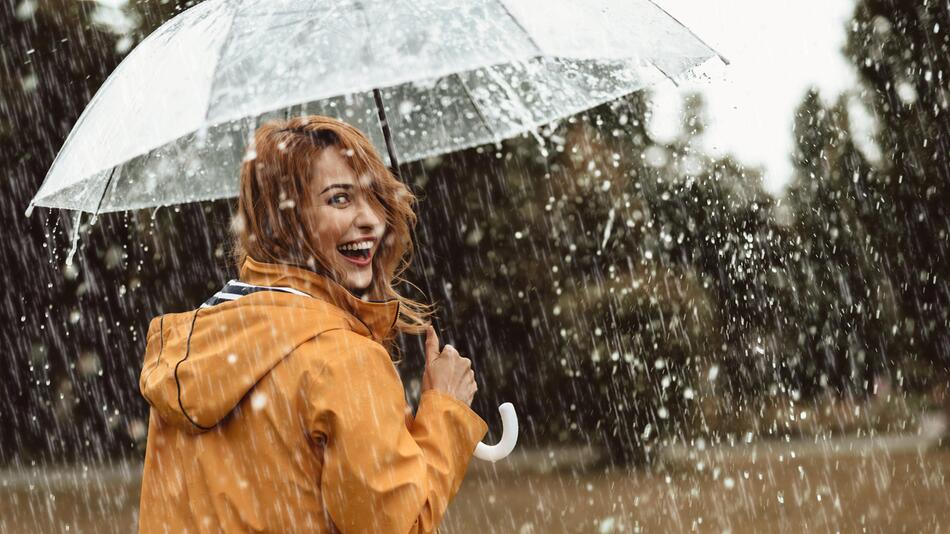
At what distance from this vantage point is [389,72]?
232 centimetres

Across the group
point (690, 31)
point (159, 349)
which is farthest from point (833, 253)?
point (159, 349)

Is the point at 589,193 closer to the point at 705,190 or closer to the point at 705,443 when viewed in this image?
the point at 705,190

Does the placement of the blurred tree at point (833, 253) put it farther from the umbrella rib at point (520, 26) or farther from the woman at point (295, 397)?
the woman at point (295, 397)

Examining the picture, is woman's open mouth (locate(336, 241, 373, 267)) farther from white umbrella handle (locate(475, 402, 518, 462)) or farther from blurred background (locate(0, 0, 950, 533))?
blurred background (locate(0, 0, 950, 533))

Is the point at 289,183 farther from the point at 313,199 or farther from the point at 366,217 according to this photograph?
the point at 366,217

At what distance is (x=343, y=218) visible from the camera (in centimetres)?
224

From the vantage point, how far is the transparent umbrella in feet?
7.72

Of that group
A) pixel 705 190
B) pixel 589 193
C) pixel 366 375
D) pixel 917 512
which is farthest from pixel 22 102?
pixel 366 375

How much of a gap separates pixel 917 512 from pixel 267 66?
717cm

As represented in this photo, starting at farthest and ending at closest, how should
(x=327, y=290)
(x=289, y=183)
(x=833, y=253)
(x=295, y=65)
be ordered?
(x=833, y=253) < (x=295, y=65) < (x=289, y=183) < (x=327, y=290)

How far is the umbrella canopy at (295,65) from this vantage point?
2354 mm

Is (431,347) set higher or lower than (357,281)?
lower

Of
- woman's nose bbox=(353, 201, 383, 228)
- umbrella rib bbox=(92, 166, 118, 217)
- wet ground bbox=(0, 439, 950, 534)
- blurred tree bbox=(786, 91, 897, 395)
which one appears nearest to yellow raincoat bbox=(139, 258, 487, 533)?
woman's nose bbox=(353, 201, 383, 228)

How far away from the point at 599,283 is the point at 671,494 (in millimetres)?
2122
